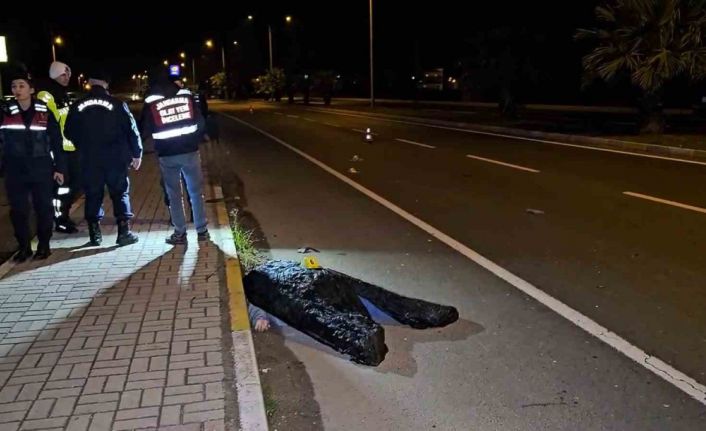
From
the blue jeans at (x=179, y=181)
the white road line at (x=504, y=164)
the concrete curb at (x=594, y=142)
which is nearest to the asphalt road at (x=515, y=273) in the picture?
the white road line at (x=504, y=164)

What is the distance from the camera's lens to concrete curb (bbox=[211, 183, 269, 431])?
361 cm

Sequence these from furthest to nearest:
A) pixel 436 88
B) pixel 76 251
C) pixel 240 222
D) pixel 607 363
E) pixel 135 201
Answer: pixel 436 88 → pixel 135 201 → pixel 240 222 → pixel 76 251 → pixel 607 363

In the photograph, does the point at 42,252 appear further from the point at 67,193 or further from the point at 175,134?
the point at 175,134

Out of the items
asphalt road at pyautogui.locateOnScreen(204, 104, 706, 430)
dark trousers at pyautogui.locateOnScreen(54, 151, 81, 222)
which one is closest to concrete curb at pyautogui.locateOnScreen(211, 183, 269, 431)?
asphalt road at pyautogui.locateOnScreen(204, 104, 706, 430)

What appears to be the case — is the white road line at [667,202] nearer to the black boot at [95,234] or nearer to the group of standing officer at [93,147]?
the group of standing officer at [93,147]

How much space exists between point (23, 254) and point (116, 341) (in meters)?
2.62

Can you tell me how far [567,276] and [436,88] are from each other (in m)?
55.9

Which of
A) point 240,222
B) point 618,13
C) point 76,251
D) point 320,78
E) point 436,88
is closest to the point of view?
point 76,251

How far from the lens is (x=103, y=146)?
6.77 meters

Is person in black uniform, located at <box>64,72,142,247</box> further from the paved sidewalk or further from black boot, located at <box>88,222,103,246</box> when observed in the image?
the paved sidewalk

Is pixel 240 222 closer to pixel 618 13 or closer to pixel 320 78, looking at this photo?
pixel 618 13

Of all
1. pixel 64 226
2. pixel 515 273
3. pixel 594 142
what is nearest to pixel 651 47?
pixel 594 142

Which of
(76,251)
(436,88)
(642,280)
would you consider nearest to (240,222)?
(76,251)

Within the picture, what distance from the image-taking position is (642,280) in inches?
245
